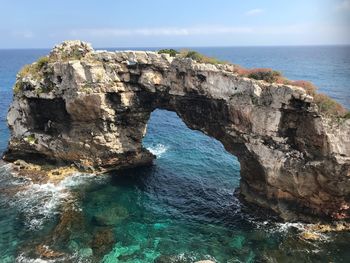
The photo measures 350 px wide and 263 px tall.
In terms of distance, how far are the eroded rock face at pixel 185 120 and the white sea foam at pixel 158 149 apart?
580 centimetres

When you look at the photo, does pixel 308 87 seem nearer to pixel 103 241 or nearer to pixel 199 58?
pixel 199 58

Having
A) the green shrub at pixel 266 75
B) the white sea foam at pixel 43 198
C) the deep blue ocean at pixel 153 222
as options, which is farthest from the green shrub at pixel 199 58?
the white sea foam at pixel 43 198

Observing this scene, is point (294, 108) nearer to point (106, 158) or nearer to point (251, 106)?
point (251, 106)

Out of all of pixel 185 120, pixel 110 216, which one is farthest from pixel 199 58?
pixel 110 216

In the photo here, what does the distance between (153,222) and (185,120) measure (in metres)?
13.4

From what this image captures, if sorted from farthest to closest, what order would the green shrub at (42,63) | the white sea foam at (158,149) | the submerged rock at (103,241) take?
the white sea foam at (158,149) < the green shrub at (42,63) < the submerged rock at (103,241)

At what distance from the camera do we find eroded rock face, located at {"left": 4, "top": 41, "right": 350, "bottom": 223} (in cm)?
3219

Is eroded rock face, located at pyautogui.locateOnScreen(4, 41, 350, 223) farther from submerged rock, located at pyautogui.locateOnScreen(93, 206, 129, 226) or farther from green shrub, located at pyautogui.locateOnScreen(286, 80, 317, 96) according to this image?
submerged rock, located at pyautogui.locateOnScreen(93, 206, 129, 226)

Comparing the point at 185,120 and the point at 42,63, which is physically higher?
the point at 42,63

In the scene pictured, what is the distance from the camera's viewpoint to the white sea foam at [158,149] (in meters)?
55.0

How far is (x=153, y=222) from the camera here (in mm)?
35781

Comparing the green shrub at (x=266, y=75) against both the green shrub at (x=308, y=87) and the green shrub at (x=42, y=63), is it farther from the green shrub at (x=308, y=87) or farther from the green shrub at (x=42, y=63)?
the green shrub at (x=42, y=63)

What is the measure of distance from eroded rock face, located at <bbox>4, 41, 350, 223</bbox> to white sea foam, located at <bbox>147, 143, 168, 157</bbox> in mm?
5805

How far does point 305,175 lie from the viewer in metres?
32.7
